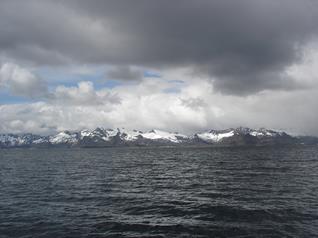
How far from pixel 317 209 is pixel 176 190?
21.4 metres

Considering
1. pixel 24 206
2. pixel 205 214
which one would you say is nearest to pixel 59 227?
pixel 24 206

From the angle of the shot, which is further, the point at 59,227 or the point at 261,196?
the point at 261,196

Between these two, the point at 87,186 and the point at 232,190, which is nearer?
the point at 232,190

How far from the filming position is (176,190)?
49125 mm

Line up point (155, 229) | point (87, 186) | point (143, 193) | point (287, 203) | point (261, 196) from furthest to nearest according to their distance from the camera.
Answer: point (87, 186) → point (143, 193) → point (261, 196) → point (287, 203) → point (155, 229)

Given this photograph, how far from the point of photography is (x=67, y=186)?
54000 mm

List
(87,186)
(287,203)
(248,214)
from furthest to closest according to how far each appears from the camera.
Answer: (87,186) → (287,203) → (248,214)

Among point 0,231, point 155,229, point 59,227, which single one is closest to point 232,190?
point 155,229

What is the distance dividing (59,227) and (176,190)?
2395 cm

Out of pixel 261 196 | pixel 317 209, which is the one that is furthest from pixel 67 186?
pixel 317 209

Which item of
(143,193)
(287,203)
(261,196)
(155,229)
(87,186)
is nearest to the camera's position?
(155,229)

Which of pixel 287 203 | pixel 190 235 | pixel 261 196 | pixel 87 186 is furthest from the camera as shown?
pixel 87 186

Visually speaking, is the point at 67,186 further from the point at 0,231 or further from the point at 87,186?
the point at 0,231

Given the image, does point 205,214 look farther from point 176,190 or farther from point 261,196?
point 176,190
